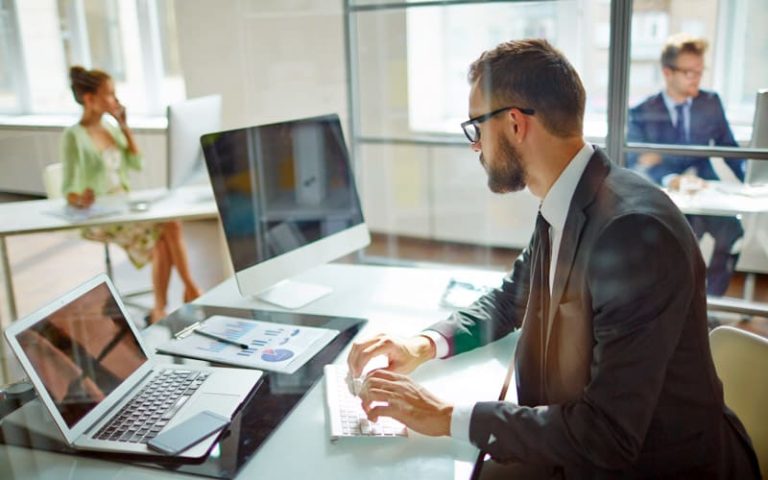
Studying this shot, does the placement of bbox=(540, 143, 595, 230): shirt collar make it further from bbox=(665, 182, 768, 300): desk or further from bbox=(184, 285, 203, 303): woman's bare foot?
bbox=(184, 285, 203, 303): woman's bare foot

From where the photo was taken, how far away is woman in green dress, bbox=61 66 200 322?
2631 mm

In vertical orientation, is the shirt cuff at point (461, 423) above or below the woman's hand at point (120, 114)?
below

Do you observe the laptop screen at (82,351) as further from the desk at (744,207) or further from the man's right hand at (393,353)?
the desk at (744,207)

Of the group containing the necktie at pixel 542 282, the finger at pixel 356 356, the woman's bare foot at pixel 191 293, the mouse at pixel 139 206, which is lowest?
the woman's bare foot at pixel 191 293

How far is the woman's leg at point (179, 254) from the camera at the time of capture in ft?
11.4

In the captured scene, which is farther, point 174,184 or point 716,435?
point 174,184

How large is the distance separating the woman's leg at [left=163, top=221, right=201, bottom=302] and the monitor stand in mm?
1659

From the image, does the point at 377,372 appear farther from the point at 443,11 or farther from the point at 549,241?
the point at 443,11

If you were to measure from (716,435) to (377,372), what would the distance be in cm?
57

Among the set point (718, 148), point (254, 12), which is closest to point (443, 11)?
point (254, 12)

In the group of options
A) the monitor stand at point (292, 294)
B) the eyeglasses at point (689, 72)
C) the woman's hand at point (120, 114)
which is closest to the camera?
the monitor stand at point (292, 294)

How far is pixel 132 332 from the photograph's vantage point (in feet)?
4.63

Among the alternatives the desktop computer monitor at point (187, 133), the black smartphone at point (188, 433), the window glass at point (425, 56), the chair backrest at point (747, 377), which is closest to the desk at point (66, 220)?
the desktop computer monitor at point (187, 133)

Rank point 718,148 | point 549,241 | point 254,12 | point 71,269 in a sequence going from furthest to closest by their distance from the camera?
point 254,12, point 718,148, point 71,269, point 549,241
